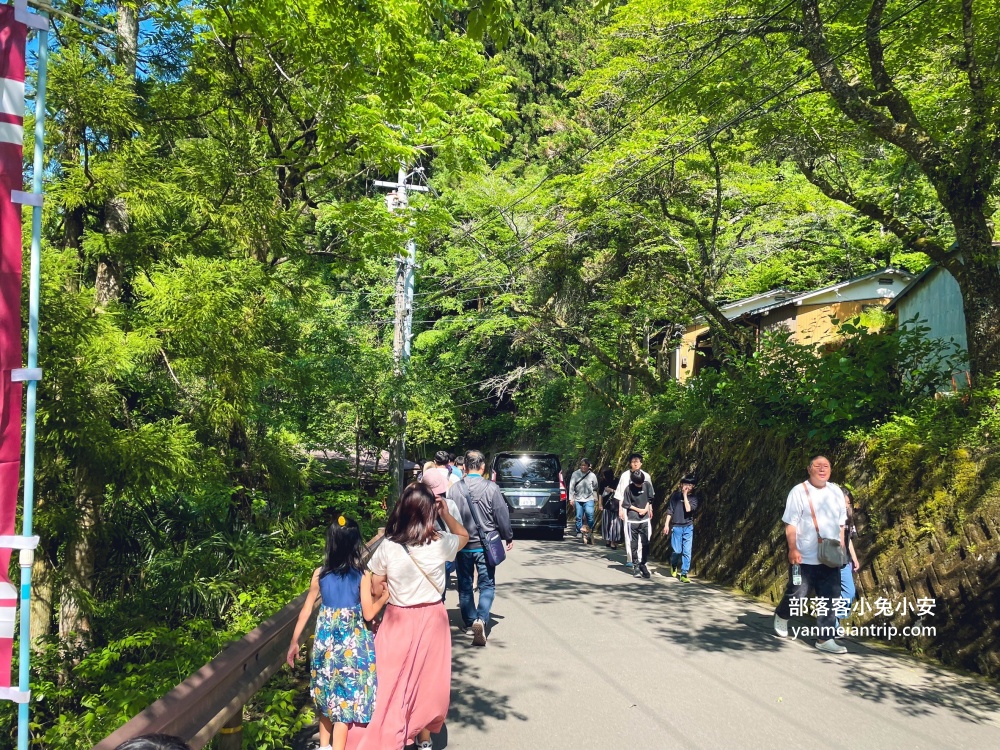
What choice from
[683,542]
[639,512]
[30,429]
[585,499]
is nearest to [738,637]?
[683,542]

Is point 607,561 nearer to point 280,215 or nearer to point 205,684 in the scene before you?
point 280,215

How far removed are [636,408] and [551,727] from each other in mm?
17346

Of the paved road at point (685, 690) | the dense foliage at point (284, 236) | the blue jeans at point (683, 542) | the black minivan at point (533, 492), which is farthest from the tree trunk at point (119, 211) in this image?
the black minivan at point (533, 492)

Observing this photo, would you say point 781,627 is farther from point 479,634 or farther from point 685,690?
point 479,634

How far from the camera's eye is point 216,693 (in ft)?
14.1

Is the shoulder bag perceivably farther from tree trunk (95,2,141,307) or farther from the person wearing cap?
the person wearing cap

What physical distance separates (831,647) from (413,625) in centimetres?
503

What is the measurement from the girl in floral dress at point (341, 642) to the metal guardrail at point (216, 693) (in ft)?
0.84

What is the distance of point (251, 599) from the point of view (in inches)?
345

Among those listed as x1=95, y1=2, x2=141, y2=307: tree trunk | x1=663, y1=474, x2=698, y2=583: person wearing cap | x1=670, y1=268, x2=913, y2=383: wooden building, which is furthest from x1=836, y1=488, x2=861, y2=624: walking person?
x1=670, y1=268, x2=913, y2=383: wooden building

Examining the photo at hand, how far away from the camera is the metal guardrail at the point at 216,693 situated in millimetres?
3503

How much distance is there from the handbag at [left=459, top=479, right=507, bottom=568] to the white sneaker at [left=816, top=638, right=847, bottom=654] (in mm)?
3362

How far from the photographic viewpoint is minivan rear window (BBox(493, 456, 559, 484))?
19.0m

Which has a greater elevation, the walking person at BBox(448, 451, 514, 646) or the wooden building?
the wooden building
